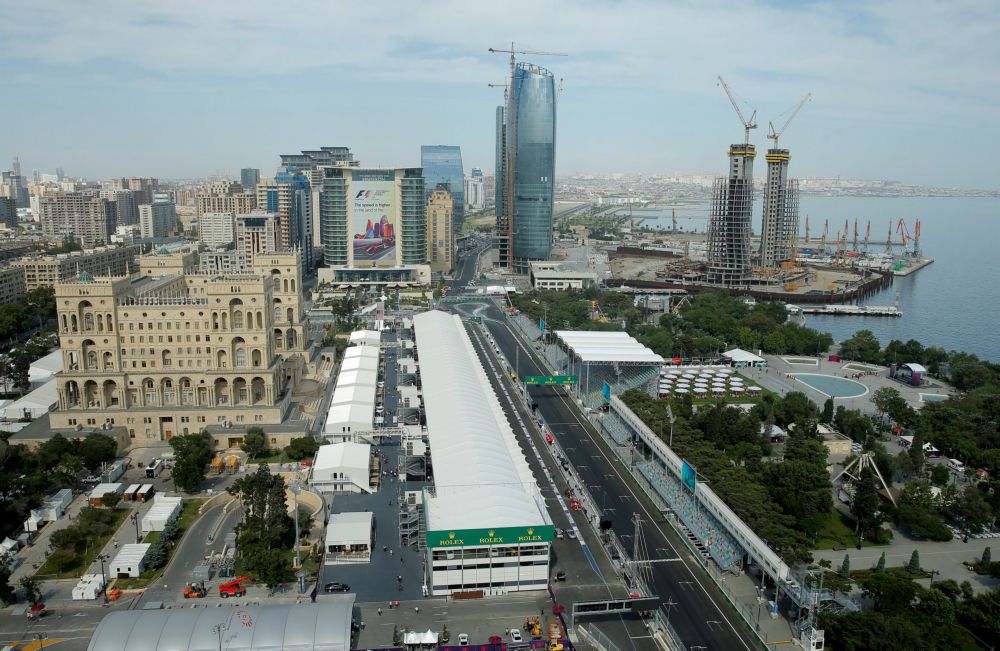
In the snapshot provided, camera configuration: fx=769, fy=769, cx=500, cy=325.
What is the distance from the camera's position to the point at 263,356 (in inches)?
1737

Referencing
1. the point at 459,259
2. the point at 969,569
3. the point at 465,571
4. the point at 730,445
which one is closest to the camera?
the point at 465,571

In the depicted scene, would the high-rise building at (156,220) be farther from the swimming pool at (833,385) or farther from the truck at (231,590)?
the truck at (231,590)

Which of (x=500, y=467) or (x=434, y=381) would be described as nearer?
(x=500, y=467)

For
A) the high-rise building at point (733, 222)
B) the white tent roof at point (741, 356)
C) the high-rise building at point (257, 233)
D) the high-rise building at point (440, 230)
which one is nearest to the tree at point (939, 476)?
the white tent roof at point (741, 356)

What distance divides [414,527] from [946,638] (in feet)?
64.2

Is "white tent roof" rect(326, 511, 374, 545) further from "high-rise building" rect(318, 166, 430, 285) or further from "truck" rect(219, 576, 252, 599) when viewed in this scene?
"high-rise building" rect(318, 166, 430, 285)

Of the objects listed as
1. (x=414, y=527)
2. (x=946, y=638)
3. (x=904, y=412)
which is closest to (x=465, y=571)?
(x=414, y=527)

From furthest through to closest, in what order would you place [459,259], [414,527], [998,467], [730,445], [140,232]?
[140,232] < [459,259] < [730,445] < [998,467] < [414,527]

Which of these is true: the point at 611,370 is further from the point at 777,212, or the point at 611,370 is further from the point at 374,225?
the point at 777,212

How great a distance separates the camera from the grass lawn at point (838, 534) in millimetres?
32344

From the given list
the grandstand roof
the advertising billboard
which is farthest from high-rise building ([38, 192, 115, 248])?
the grandstand roof

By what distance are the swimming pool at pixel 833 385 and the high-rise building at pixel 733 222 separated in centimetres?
3742

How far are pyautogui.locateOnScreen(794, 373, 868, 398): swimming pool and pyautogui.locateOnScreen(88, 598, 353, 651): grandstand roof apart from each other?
133ft

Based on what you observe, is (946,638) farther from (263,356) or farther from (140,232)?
(140,232)
